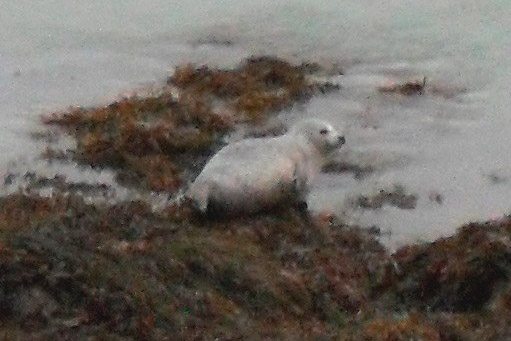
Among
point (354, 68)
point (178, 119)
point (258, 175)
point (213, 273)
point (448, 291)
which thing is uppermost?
point (354, 68)

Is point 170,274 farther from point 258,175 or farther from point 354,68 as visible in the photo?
point 354,68

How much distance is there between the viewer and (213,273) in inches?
131

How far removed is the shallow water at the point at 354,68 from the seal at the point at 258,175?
18 cm

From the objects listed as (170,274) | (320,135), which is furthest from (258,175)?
(170,274)

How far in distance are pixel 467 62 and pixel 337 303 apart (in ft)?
13.3

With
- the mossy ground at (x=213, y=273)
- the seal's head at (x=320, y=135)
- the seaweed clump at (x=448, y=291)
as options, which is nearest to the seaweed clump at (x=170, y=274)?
the mossy ground at (x=213, y=273)

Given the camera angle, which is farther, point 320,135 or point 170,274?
point 320,135

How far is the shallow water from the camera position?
4953 millimetres

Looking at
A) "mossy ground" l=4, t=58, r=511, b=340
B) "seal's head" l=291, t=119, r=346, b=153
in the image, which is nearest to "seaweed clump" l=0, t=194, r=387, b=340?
"mossy ground" l=4, t=58, r=511, b=340

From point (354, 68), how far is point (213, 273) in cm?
381

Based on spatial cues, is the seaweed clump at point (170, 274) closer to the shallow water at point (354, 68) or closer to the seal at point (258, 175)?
the seal at point (258, 175)

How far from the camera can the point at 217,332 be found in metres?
2.86

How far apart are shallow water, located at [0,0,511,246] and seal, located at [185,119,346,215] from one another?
0.59 ft

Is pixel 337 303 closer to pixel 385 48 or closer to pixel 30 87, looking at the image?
pixel 30 87
